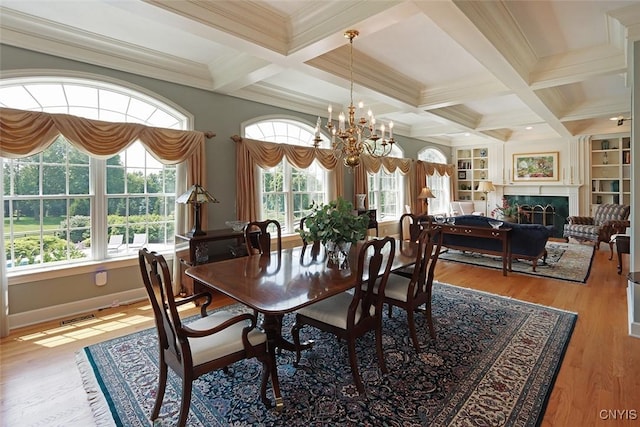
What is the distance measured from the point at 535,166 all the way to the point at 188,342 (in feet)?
32.0

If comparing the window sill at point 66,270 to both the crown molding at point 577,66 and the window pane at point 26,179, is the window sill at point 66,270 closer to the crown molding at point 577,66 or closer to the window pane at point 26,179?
the window pane at point 26,179

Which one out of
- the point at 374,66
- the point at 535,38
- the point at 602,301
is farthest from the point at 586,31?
the point at 602,301

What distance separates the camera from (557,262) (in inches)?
219

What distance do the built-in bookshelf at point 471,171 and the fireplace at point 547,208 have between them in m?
1.02

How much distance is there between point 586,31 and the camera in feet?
10.5

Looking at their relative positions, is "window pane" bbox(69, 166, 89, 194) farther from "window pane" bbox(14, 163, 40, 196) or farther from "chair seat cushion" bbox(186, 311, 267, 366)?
"chair seat cushion" bbox(186, 311, 267, 366)

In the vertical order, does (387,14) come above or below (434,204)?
above

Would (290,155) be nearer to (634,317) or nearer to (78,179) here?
(78,179)

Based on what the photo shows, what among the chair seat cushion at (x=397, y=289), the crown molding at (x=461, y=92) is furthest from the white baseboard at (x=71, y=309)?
the crown molding at (x=461, y=92)

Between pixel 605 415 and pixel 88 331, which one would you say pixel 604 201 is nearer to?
pixel 605 415

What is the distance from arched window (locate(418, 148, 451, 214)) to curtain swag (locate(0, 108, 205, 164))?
22.8ft

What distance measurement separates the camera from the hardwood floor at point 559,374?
1.92 meters

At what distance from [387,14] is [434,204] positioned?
306 inches

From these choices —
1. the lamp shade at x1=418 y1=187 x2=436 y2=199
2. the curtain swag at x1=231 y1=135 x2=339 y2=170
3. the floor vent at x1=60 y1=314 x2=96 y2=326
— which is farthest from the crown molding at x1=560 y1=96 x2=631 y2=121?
the floor vent at x1=60 y1=314 x2=96 y2=326
